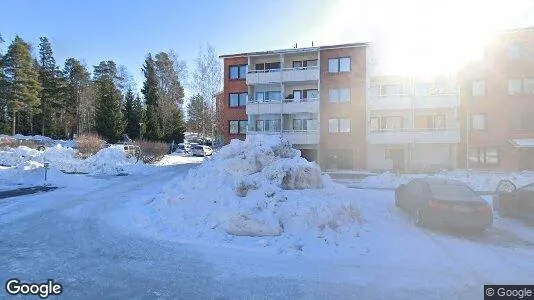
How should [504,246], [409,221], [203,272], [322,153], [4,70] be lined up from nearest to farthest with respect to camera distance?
[203,272] → [504,246] → [409,221] → [322,153] → [4,70]

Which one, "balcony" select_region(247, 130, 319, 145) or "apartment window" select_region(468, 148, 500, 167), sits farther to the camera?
"balcony" select_region(247, 130, 319, 145)

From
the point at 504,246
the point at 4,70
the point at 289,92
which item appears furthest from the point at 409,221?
the point at 4,70

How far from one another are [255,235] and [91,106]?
72477 millimetres

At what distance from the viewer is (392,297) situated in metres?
6.03

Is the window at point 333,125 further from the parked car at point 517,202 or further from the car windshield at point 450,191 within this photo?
the car windshield at point 450,191

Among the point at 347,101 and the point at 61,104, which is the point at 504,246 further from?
the point at 61,104

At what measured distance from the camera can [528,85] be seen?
3381 cm

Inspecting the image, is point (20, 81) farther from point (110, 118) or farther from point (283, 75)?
point (283, 75)

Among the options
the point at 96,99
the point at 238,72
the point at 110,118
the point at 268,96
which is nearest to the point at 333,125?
the point at 268,96

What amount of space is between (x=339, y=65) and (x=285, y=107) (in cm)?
647

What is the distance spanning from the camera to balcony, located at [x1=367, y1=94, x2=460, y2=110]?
33.6 meters

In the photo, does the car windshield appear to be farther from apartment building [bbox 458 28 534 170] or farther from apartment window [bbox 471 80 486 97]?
apartment window [bbox 471 80 486 97]

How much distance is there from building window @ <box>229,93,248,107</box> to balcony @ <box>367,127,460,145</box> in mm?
13608

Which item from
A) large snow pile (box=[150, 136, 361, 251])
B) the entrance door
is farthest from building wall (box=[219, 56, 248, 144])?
large snow pile (box=[150, 136, 361, 251])
